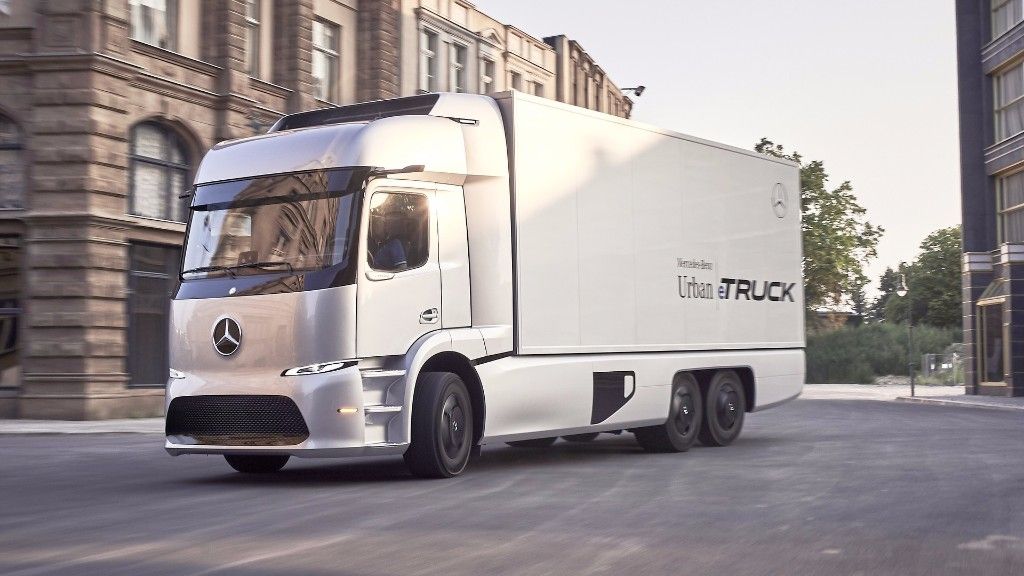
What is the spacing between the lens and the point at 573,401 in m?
13.2

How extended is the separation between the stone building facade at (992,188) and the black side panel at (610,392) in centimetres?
2736

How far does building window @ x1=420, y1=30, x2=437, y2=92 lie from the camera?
3638 cm

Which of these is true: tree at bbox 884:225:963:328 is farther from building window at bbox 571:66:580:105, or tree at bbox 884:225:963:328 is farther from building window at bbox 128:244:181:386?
building window at bbox 128:244:181:386

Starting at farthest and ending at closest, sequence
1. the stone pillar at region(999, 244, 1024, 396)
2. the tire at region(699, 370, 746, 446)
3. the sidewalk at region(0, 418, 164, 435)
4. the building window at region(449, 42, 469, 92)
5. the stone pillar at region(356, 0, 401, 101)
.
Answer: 1. the building window at region(449, 42, 469, 92)
2. the stone pillar at region(999, 244, 1024, 396)
3. the stone pillar at region(356, 0, 401, 101)
4. the sidewalk at region(0, 418, 164, 435)
5. the tire at region(699, 370, 746, 446)

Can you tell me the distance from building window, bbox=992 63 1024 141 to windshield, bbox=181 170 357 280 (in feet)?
105

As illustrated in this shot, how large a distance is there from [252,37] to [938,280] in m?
73.1

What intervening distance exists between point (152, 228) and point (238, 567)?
62.5ft

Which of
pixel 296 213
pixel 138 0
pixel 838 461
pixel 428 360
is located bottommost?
pixel 838 461

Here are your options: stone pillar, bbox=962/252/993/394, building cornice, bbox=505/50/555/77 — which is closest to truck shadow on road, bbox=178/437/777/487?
stone pillar, bbox=962/252/993/394

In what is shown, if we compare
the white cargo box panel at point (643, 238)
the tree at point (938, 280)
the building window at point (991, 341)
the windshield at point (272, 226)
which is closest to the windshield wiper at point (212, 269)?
the windshield at point (272, 226)

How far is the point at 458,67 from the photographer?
39.0 metres

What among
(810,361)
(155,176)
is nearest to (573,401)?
(155,176)

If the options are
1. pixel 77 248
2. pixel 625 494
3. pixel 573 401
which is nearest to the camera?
pixel 625 494

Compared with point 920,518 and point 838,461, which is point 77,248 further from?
point 920,518
